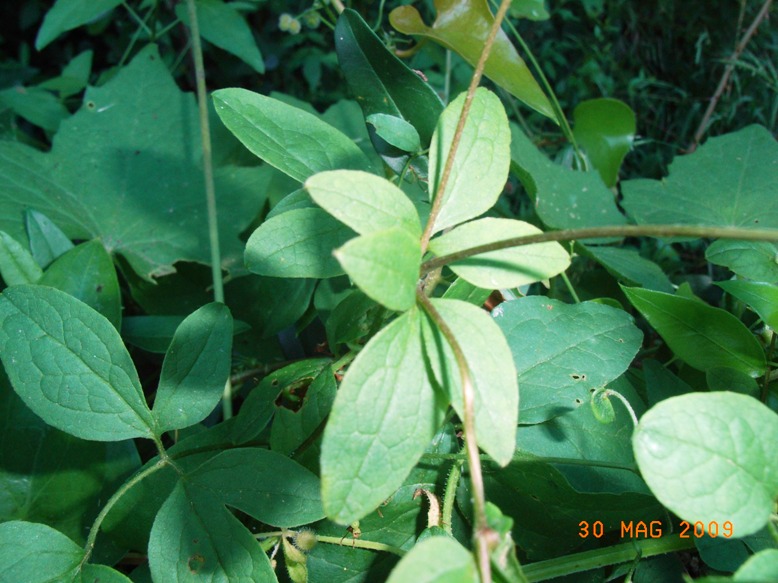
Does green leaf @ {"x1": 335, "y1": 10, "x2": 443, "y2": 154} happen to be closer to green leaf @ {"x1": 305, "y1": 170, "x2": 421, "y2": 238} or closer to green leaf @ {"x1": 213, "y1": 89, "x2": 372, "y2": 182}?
green leaf @ {"x1": 213, "y1": 89, "x2": 372, "y2": 182}

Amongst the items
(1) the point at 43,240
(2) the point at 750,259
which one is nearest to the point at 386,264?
(2) the point at 750,259

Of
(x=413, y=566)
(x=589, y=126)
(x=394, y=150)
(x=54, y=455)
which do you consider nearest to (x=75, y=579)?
(x=54, y=455)

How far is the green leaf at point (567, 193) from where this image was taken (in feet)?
2.55

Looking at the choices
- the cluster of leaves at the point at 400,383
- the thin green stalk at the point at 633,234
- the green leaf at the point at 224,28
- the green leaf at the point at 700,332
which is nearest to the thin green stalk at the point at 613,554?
the cluster of leaves at the point at 400,383

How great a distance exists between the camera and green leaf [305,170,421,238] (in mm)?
291

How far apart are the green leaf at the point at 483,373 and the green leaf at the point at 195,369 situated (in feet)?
0.64

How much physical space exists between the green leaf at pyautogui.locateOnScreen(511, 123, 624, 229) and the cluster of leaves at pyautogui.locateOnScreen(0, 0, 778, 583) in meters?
0.03

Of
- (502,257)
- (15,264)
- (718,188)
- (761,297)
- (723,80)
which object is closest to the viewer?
(502,257)

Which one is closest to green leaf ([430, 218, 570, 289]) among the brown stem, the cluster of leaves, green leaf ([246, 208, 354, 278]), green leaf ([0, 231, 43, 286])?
the cluster of leaves

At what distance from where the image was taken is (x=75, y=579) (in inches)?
16.0

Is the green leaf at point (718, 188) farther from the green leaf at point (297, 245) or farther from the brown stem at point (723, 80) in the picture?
the green leaf at point (297, 245)

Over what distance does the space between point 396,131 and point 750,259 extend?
0.33 metres

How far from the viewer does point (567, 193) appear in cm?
83

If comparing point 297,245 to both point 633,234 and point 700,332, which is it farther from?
point 700,332
